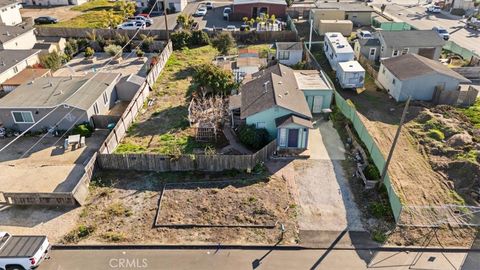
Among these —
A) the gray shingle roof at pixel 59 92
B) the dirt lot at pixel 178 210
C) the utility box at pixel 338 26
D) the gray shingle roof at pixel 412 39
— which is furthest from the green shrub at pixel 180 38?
the dirt lot at pixel 178 210

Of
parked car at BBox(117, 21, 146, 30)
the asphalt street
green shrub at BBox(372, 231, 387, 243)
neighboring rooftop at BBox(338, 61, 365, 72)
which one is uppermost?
parked car at BBox(117, 21, 146, 30)

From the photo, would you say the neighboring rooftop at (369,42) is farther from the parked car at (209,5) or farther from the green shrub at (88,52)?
the green shrub at (88,52)

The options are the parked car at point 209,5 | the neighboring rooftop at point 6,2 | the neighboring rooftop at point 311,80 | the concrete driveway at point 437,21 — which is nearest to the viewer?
the neighboring rooftop at point 311,80

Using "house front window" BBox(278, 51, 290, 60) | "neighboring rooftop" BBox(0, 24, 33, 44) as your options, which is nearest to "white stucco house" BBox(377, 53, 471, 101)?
"house front window" BBox(278, 51, 290, 60)

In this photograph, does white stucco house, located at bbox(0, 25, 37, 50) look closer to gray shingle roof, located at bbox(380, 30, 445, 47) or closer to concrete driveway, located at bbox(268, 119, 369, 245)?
concrete driveway, located at bbox(268, 119, 369, 245)

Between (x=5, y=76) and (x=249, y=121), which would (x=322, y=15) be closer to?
(x=249, y=121)

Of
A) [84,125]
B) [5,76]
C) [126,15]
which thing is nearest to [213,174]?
[84,125]
